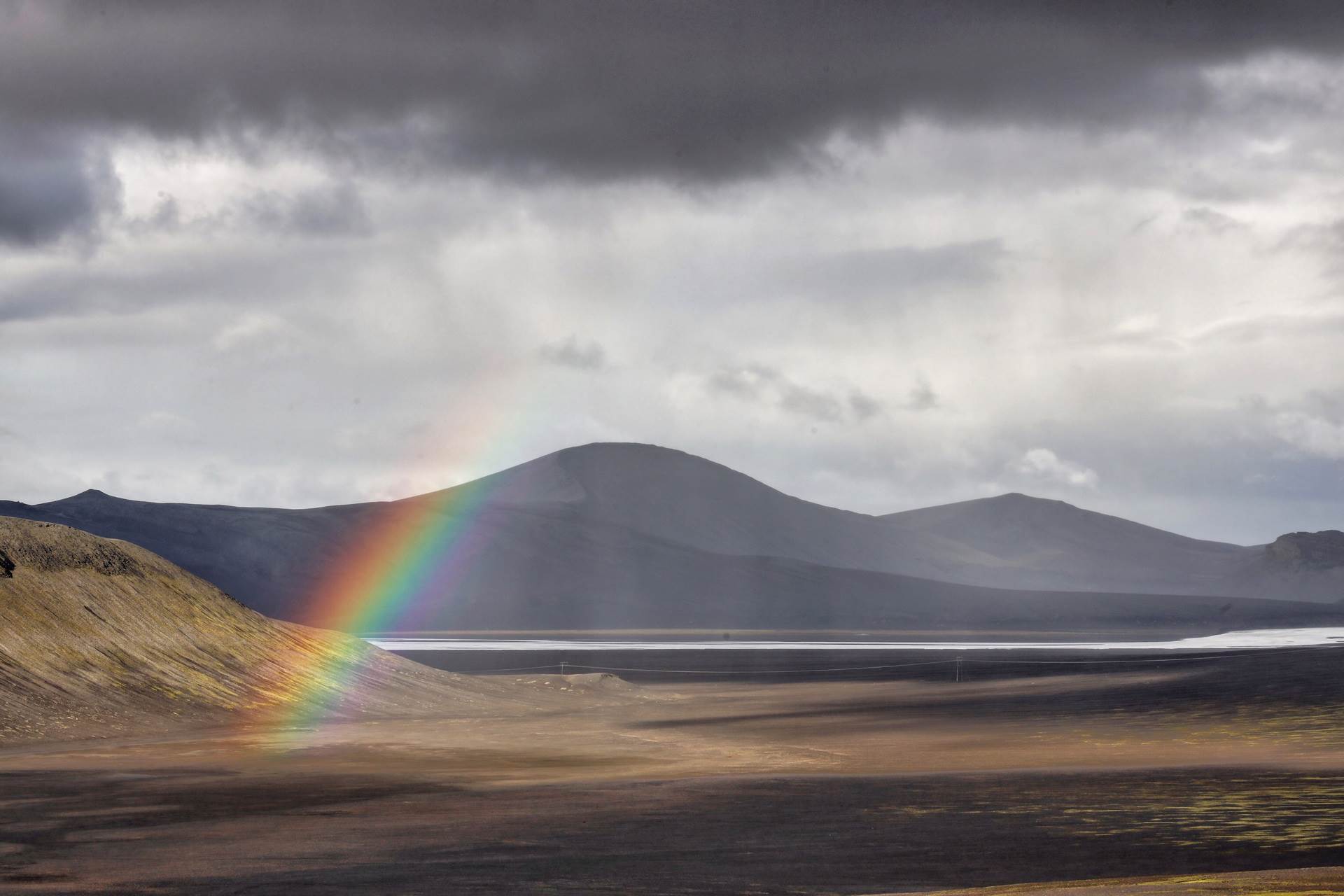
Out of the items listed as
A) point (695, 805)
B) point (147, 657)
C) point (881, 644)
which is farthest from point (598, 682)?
point (881, 644)

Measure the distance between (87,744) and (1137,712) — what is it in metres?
32.1

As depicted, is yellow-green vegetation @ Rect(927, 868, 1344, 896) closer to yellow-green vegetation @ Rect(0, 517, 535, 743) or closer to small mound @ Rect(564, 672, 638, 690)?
yellow-green vegetation @ Rect(0, 517, 535, 743)

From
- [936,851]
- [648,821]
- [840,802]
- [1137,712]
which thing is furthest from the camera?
[1137,712]

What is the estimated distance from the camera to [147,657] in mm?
46062

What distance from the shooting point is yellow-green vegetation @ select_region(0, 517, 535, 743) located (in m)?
41.5

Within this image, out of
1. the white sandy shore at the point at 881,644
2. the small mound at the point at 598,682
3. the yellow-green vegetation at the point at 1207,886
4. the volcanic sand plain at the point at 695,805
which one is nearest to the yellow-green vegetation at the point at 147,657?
the volcanic sand plain at the point at 695,805

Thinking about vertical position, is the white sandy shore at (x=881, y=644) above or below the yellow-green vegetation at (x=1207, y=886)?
below

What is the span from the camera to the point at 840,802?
24.7 metres

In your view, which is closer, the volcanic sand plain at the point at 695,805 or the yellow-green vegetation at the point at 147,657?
the volcanic sand plain at the point at 695,805

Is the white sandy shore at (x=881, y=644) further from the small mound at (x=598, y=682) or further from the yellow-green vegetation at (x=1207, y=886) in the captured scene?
the yellow-green vegetation at (x=1207, y=886)

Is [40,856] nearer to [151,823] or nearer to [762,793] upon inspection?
[151,823]

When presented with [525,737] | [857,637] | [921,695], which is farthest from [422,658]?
[857,637]

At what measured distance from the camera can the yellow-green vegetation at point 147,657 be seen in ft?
136

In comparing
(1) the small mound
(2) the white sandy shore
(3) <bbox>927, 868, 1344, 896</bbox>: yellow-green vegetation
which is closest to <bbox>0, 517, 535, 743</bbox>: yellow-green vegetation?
(1) the small mound
